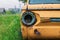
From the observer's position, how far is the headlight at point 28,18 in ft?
17.1

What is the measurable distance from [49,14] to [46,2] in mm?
747

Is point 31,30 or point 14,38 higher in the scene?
point 31,30

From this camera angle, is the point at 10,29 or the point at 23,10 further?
the point at 10,29

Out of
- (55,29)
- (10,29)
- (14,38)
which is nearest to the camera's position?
(55,29)

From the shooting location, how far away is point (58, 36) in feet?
17.0

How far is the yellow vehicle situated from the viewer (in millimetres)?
5156

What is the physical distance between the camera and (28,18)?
527 cm

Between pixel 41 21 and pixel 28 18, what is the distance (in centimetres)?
26

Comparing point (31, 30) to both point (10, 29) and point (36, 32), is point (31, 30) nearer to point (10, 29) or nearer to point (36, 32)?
point (36, 32)

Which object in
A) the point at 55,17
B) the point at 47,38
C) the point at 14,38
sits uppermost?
the point at 55,17

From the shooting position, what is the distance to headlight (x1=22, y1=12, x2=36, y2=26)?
→ 521cm

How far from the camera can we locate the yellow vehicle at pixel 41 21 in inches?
203

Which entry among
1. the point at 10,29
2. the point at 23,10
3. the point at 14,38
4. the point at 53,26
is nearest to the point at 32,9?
the point at 23,10

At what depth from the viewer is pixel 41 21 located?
519 cm
